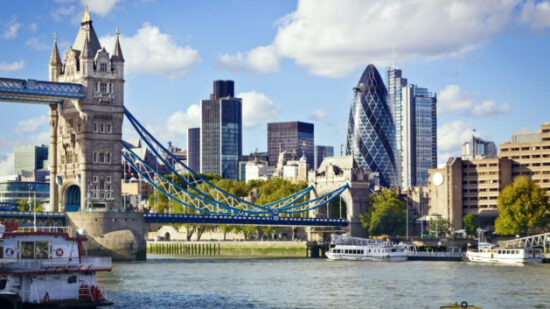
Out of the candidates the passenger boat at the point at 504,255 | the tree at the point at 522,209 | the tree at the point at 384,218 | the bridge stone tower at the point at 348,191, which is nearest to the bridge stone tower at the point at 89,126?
the passenger boat at the point at 504,255

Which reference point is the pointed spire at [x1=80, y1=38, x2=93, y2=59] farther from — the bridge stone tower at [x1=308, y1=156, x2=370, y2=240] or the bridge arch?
the bridge stone tower at [x1=308, y1=156, x2=370, y2=240]

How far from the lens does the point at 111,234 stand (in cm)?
11456

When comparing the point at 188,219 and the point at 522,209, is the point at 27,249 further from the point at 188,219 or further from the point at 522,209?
the point at 522,209

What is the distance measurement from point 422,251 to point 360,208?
33998 millimetres

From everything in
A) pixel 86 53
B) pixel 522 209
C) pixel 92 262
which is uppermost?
pixel 86 53

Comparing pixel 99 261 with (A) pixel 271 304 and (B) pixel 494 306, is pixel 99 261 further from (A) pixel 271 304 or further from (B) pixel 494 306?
(B) pixel 494 306

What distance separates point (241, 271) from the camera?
319 feet

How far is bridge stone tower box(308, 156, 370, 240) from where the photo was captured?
15625 centimetres

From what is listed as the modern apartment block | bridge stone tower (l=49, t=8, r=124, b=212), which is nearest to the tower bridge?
bridge stone tower (l=49, t=8, r=124, b=212)

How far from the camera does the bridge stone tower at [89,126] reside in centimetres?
11888

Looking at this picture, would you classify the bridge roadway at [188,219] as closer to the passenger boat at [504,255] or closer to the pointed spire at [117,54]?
the pointed spire at [117,54]

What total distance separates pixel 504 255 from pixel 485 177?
57468mm

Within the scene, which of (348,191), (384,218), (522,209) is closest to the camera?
(522,209)

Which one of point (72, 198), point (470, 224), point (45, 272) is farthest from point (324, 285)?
point (470, 224)
